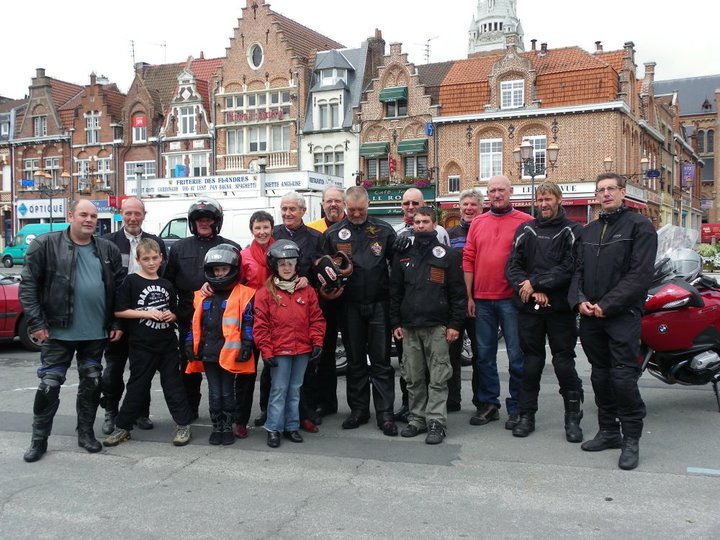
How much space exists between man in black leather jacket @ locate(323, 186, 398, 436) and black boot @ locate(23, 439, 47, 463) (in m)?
2.44

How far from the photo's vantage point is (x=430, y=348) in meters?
5.89

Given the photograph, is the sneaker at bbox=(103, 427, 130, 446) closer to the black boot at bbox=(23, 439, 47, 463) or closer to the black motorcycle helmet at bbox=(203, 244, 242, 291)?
the black boot at bbox=(23, 439, 47, 463)

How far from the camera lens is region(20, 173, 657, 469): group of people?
534 centimetres

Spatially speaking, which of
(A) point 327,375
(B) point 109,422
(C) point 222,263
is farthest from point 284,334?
(B) point 109,422

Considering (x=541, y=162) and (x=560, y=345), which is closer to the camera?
(x=560, y=345)

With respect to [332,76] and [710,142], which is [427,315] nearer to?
[332,76]

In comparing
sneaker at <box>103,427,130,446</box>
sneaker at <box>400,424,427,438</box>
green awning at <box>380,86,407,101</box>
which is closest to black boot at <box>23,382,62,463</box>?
sneaker at <box>103,427,130,446</box>

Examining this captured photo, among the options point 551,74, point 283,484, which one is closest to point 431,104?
point 551,74

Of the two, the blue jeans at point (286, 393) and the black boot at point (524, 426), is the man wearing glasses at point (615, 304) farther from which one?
the blue jeans at point (286, 393)

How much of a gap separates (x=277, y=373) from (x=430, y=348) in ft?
4.26

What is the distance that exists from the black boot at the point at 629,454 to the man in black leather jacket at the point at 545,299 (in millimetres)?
558

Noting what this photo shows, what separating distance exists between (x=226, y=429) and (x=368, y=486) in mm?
1606

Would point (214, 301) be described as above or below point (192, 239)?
below

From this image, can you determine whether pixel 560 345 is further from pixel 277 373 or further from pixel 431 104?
pixel 431 104
